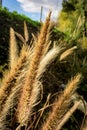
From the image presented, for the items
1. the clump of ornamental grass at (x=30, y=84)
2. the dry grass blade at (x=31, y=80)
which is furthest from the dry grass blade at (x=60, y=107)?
the dry grass blade at (x=31, y=80)

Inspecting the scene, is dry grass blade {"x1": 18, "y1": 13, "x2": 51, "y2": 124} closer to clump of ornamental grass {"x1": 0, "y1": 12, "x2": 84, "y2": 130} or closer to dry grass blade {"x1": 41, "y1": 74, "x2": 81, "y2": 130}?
clump of ornamental grass {"x1": 0, "y1": 12, "x2": 84, "y2": 130}

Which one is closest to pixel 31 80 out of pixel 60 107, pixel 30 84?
pixel 30 84

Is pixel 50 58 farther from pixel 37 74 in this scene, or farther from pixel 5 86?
pixel 5 86

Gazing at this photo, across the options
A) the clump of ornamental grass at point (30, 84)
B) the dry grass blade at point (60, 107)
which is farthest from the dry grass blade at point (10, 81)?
the dry grass blade at point (60, 107)

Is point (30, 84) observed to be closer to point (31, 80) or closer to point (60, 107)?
point (31, 80)

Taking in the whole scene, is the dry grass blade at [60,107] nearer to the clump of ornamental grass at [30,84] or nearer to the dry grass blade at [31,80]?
the clump of ornamental grass at [30,84]

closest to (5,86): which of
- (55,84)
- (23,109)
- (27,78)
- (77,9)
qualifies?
(27,78)

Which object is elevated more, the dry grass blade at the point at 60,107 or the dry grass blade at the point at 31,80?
the dry grass blade at the point at 31,80

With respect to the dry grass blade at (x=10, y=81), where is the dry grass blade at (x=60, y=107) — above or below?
below
